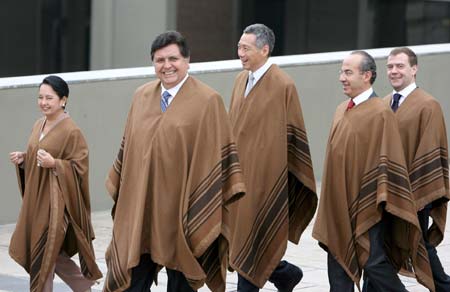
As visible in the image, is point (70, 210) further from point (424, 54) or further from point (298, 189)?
point (424, 54)

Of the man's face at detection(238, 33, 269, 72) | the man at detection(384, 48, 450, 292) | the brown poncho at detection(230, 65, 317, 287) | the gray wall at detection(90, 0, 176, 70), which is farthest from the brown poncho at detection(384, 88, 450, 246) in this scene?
the gray wall at detection(90, 0, 176, 70)

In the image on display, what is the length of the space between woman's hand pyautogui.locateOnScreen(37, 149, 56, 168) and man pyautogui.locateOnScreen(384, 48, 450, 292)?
2.23 m

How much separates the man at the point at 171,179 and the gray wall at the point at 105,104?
15.9 feet

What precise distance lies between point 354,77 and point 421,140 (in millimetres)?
910

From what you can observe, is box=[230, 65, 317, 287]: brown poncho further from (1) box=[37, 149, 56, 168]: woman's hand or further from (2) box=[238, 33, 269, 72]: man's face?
(1) box=[37, 149, 56, 168]: woman's hand

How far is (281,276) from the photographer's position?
9.42 meters

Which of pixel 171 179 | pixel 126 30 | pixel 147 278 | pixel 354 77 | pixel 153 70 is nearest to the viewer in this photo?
pixel 171 179

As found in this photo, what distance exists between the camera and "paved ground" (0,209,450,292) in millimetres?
10031

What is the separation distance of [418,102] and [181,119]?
222cm

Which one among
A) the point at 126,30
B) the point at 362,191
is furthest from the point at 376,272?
the point at 126,30

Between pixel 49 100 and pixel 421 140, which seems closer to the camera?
pixel 49 100

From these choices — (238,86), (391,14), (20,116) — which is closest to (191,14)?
(391,14)

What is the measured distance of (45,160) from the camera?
8.70 meters

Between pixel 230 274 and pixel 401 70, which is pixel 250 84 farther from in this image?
pixel 230 274
